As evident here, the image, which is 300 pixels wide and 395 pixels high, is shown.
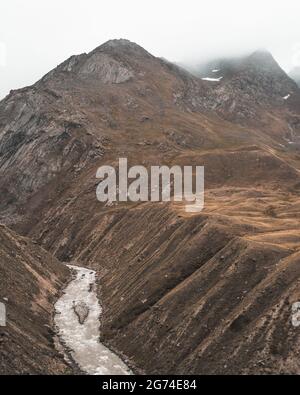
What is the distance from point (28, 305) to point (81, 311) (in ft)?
28.5

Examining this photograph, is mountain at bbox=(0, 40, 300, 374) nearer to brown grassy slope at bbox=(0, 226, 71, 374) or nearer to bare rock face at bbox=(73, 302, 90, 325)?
bare rock face at bbox=(73, 302, 90, 325)

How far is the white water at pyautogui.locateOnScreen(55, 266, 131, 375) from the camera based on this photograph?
59719mm

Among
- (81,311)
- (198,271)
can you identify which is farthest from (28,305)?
(198,271)

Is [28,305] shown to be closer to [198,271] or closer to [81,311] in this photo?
[81,311]

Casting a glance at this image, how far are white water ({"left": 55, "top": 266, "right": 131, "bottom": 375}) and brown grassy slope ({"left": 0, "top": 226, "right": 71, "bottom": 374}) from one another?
6.02ft

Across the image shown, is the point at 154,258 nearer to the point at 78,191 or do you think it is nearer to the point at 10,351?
the point at 10,351

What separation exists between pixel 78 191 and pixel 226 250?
347ft

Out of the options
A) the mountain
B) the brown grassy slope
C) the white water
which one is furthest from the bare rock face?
the brown grassy slope

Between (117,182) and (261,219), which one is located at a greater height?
(117,182)

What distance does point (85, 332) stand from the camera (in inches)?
2857

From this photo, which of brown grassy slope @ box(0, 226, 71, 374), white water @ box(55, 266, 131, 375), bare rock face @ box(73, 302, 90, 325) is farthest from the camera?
bare rock face @ box(73, 302, 90, 325)

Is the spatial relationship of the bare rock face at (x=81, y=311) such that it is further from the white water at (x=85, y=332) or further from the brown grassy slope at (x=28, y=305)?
the brown grassy slope at (x=28, y=305)
